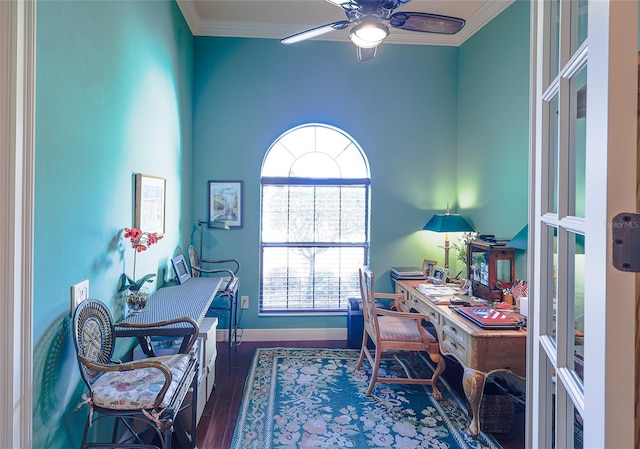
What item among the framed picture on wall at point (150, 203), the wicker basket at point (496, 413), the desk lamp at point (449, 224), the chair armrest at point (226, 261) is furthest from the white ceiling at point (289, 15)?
the wicker basket at point (496, 413)

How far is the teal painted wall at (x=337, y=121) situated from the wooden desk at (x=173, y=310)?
113 centimetres

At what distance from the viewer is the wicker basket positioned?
2221 mm

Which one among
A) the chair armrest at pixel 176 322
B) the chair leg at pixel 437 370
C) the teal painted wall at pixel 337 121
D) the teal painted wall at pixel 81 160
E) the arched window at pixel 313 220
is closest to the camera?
the teal painted wall at pixel 81 160

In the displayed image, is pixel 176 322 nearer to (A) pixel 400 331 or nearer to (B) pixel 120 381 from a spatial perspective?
(B) pixel 120 381

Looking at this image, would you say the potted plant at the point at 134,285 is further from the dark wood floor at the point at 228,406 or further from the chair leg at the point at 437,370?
the chair leg at the point at 437,370

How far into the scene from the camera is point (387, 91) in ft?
12.5

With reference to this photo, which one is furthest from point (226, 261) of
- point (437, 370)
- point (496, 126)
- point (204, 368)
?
point (496, 126)

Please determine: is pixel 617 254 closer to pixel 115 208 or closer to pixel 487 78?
pixel 115 208

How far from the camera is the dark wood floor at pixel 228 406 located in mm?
2152

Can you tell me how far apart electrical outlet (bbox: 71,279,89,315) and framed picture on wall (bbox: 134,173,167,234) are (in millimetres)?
623

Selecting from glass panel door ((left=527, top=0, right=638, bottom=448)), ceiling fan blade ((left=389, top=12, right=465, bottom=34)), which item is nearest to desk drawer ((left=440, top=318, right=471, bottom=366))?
glass panel door ((left=527, top=0, right=638, bottom=448))

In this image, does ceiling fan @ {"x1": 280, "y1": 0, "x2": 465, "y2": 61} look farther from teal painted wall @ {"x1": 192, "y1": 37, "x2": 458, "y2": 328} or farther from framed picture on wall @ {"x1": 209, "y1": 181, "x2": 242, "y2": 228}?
framed picture on wall @ {"x1": 209, "y1": 181, "x2": 242, "y2": 228}

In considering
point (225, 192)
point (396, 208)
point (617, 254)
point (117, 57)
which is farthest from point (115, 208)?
point (396, 208)

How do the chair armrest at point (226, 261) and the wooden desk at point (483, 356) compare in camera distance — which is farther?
the chair armrest at point (226, 261)
